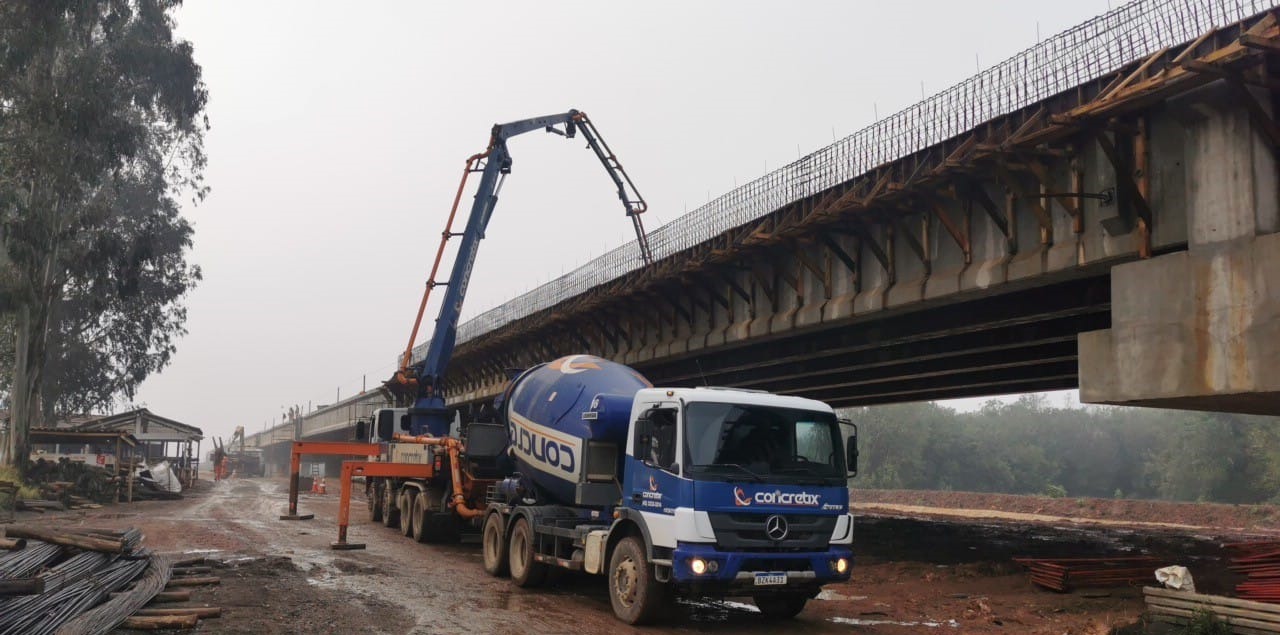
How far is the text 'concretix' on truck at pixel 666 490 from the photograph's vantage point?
10414 mm

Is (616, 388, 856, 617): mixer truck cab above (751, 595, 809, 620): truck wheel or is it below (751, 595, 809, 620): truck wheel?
above

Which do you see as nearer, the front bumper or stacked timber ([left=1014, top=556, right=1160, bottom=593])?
the front bumper

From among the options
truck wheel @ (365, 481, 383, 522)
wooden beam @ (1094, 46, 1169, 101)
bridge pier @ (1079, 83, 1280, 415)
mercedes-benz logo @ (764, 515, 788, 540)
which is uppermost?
wooden beam @ (1094, 46, 1169, 101)

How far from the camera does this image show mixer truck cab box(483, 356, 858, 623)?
1035 centimetres

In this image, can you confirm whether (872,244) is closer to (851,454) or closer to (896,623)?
(851,454)

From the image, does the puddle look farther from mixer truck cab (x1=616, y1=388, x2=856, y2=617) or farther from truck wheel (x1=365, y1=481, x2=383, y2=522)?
truck wheel (x1=365, y1=481, x2=383, y2=522)

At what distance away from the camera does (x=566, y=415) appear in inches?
561

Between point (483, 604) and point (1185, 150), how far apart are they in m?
10.8

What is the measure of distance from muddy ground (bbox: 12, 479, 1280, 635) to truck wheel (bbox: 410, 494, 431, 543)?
1.90ft

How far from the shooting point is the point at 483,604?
1230 cm

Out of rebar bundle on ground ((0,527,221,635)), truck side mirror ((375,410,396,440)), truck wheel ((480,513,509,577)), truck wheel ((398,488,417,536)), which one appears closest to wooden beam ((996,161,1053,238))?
truck wheel ((480,513,509,577))

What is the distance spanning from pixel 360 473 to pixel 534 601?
28.6 feet

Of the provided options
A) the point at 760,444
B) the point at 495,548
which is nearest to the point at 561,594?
the point at 495,548

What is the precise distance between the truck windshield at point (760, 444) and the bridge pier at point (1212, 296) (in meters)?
3.55
